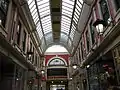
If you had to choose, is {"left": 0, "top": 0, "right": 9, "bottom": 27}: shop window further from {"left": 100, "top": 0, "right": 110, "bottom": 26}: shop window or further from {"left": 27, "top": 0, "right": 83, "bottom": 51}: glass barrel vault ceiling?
{"left": 100, "top": 0, "right": 110, "bottom": 26}: shop window

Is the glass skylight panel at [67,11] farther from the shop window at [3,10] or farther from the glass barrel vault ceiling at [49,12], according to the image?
the shop window at [3,10]

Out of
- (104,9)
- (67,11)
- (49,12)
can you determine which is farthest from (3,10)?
(67,11)

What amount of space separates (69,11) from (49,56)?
1283 cm

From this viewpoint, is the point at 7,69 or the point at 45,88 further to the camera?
the point at 45,88

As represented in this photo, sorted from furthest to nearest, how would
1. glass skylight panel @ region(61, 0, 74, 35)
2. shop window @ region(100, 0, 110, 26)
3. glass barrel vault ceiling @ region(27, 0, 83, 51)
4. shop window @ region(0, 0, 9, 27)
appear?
1. glass skylight panel @ region(61, 0, 74, 35)
2. glass barrel vault ceiling @ region(27, 0, 83, 51)
3. shop window @ region(100, 0, 110, 26)
4. shop window @ region(0, 0, 9, 27)

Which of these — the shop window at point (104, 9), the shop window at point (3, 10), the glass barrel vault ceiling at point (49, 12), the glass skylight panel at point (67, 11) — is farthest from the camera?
the glass skylight panel at point (67, 11)

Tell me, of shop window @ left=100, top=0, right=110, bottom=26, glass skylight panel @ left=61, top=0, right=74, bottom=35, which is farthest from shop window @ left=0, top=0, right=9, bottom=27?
glass skylight panel @ left=61, top=0, right=74, bottom=35

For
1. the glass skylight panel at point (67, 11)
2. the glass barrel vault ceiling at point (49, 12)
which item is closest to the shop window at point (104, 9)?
the glass barrel vault ceiling at point (49, 12)

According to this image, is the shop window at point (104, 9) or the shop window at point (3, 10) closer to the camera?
the shop window at point (3, 10)

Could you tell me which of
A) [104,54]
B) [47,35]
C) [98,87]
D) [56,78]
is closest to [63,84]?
[56,78]

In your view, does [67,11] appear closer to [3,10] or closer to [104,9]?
[104,9]

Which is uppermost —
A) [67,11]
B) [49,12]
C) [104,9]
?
[49,12]

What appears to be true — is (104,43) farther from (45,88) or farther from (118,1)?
(45,88)

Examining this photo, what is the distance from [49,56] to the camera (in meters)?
26.3
